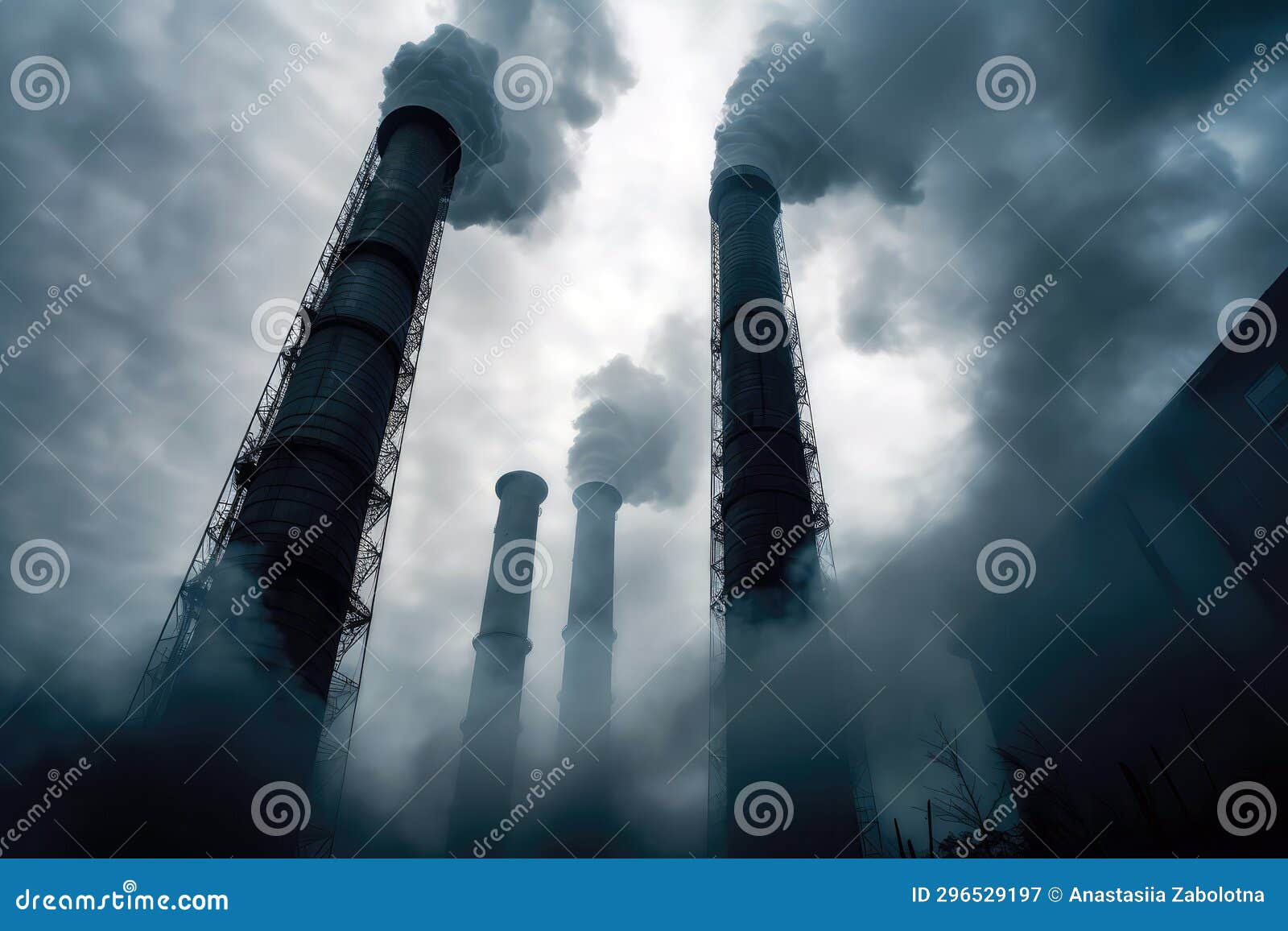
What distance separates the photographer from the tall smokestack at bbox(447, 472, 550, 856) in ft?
77.5

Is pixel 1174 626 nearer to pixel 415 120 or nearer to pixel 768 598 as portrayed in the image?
pixel 768 598

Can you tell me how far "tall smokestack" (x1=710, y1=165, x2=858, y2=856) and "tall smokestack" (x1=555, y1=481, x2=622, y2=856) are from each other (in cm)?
718

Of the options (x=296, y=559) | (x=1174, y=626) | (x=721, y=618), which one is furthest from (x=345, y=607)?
(x=1174, y=626)

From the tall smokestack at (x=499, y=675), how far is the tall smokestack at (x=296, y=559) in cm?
1200

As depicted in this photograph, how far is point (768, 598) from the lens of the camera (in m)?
17.0

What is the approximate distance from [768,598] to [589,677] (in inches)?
563

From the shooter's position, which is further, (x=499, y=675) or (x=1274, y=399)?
(x=499, y=675)

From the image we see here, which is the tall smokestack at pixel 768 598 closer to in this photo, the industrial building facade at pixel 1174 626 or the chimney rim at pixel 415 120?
the industrial building facade at pixel 1174 626

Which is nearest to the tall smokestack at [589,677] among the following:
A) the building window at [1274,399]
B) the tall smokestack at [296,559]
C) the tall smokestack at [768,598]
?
the tall smokestack at [768,598]

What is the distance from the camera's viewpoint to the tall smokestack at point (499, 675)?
2361cm

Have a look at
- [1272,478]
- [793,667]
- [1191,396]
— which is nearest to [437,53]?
[793,667]

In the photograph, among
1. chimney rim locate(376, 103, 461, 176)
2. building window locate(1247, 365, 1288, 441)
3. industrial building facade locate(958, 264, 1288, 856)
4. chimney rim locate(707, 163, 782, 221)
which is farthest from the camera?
chimney rim locate(707, 163, 782, 221)

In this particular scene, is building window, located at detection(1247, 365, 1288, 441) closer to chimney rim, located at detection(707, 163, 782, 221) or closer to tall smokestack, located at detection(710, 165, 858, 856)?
tall smokestack, located at detection(710, 165, 858, 856)

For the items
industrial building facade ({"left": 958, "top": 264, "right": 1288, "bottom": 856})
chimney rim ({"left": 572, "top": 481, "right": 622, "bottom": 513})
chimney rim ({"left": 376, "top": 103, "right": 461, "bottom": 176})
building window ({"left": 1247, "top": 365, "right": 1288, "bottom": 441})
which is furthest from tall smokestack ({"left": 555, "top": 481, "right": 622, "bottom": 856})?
building window ({"left": 1247, "top": 365, "right": 1288, "bottom": 441})
